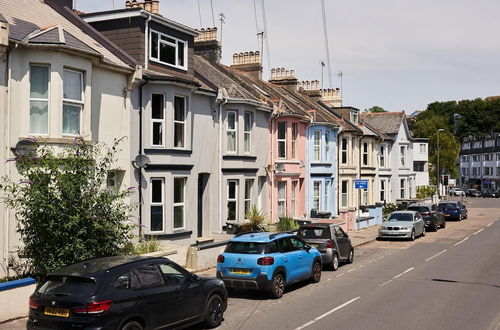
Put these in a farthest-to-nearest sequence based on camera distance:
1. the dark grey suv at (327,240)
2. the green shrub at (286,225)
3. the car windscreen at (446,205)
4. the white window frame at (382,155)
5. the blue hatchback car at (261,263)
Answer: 1. the white window frame at (382,155)
2. the car windscreen at (446,205)
3. the green shrub at (286,225)
4. the dark grey suv at (327,240)
5. the blue hatchback car at (261,263)

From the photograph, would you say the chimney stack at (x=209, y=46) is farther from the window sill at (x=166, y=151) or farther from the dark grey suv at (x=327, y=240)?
the dark grey suv at (x=327, y=240)

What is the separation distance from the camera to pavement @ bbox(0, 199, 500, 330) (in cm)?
1187

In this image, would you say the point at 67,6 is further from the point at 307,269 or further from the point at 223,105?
the point at 307,269

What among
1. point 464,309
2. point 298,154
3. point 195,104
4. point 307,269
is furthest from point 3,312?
point 298,154

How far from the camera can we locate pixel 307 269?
16.0m

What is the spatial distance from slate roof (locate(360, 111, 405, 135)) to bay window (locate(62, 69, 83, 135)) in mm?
37087

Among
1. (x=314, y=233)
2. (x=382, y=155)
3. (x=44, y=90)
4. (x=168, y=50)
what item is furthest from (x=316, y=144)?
(x=44, y=90)

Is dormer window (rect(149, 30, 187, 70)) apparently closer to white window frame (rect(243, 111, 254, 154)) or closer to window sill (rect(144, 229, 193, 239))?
white window frame (rect(243, 111, 254, 154))

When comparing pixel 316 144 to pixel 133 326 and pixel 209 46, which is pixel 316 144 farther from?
pixel 133 326

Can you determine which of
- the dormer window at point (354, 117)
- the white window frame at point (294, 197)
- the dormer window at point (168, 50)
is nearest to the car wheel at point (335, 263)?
the dormer window at point (168, 50)

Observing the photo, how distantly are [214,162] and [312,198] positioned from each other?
429 inches

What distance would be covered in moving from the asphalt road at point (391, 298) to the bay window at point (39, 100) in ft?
23.0

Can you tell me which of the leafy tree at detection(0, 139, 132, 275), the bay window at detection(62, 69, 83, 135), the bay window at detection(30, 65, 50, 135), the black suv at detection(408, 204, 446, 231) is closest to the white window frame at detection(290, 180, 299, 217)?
the black suv at detection(408, 204, 446, 231)

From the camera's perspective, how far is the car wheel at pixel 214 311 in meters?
11.5
